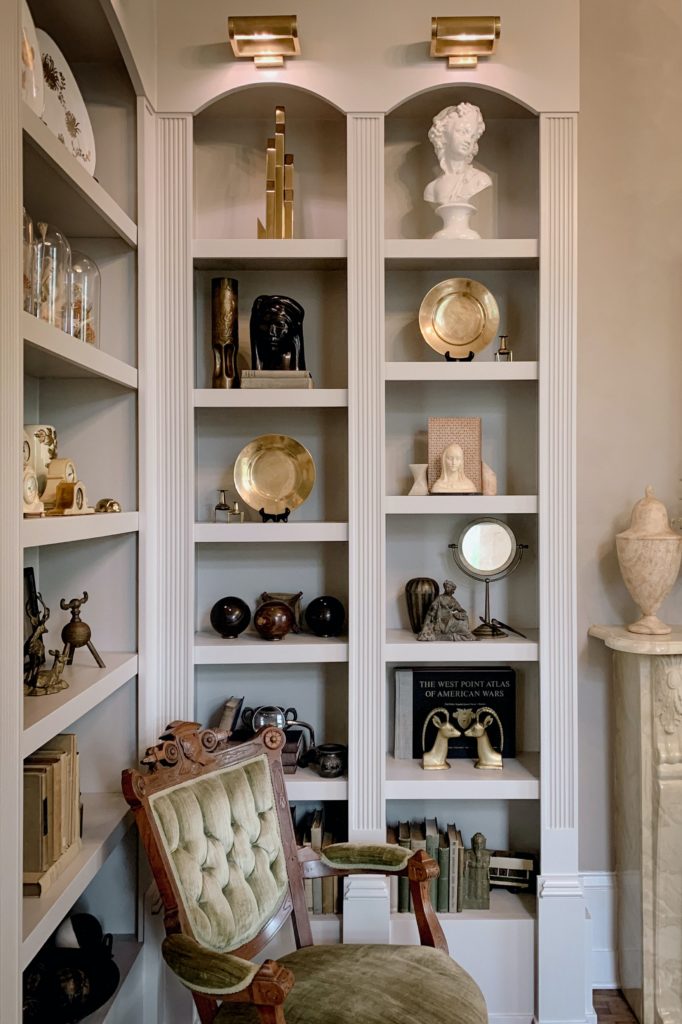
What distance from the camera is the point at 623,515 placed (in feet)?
9.34

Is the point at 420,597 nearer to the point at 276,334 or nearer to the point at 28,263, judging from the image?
the point at 276,334

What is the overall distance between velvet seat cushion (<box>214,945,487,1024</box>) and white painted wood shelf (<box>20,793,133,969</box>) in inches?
17.0

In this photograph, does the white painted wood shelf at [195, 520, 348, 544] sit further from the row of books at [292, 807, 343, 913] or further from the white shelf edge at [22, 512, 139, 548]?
the row of books at [292, 807, 343, 913]

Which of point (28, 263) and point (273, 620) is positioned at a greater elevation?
point (28, 263)

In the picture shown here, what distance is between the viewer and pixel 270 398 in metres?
2.54

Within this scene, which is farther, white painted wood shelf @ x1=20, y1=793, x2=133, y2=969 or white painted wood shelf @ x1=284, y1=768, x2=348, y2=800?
white painted wood shelf @ x1=284, y1=768, x2=348, y2=800

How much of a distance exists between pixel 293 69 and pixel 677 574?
1.92 m

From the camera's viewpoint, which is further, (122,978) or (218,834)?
(122,978)

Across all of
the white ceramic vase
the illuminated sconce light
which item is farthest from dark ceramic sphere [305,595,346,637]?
the illuminated sconce light

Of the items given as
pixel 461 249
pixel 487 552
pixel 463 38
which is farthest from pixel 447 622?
pixel 463 38

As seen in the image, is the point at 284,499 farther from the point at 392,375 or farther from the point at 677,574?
the point at 677,574

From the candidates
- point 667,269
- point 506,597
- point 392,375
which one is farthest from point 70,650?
point 667,269

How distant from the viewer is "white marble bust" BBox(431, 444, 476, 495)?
2.63m

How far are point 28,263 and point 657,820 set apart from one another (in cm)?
227
